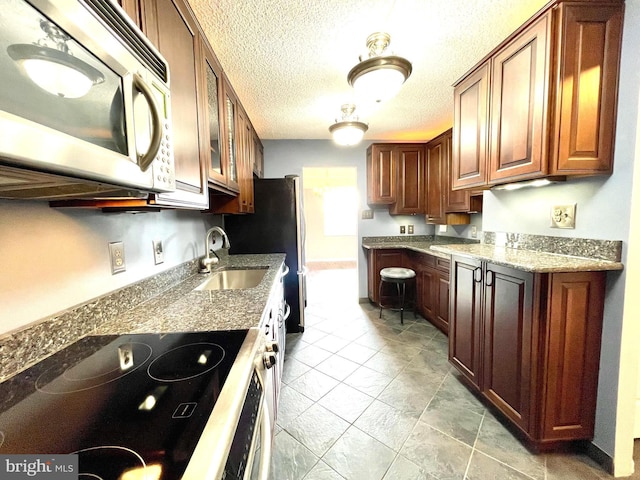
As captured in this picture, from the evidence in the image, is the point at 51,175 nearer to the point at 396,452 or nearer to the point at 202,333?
the point at 202,333

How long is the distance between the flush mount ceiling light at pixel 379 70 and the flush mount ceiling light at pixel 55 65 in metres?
1.30

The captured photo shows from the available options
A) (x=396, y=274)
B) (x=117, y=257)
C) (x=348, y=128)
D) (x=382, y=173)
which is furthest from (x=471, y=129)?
(x=117, y=257)

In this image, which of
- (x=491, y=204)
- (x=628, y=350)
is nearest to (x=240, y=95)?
(x=491, y=204)

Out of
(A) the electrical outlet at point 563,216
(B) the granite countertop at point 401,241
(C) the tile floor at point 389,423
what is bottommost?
(C) the tile floor at point 389,423

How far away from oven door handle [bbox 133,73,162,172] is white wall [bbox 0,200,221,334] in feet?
1.53

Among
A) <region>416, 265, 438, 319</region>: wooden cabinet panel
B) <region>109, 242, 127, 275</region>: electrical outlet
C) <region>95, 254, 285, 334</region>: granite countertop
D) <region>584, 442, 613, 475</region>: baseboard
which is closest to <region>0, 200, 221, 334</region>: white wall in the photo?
<region>109, 242, 127, 275</region>: electrical outlet

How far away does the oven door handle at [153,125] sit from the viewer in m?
0.55

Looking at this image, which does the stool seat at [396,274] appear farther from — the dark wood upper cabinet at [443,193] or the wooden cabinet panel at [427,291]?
the dark wood upper cabinet at [443,193]

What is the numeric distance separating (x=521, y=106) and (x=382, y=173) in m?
2.04

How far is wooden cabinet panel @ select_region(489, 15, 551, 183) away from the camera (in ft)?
4.15

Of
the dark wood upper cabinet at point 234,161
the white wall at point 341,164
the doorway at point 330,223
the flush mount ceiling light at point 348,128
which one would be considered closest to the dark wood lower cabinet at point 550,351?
the flush mount ceiling light at point 348,128

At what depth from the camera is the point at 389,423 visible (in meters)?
1.56

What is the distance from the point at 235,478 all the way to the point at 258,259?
1.93m

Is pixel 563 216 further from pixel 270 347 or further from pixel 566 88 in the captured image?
pixel 270 347
